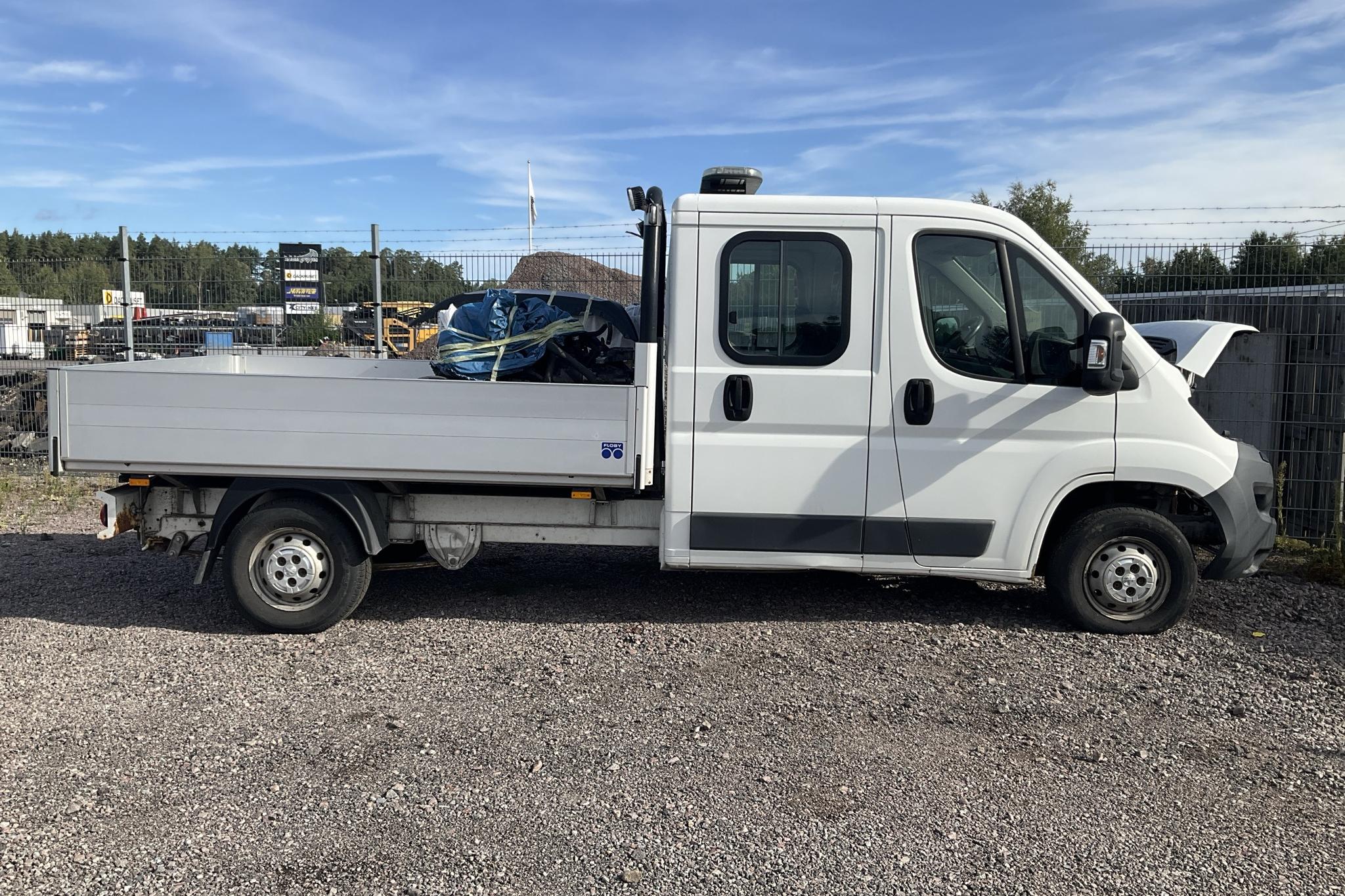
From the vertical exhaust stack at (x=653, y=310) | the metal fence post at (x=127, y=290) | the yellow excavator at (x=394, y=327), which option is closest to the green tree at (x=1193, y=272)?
the vertical exhaust stack at (x=653, y=310)

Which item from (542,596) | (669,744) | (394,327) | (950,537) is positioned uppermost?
(394,327)

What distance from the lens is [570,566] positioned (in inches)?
305

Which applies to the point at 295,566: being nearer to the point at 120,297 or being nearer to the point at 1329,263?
the point at 120,297

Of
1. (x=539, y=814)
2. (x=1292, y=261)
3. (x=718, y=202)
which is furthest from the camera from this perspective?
(x=1292, y=261)

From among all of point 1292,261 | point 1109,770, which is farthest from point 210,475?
point 1292,261

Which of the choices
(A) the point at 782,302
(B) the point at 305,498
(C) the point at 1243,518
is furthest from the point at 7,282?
(C) the point at 1243,518

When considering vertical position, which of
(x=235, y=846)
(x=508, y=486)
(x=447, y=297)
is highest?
(x=447, y=297)

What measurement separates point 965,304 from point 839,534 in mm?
1449

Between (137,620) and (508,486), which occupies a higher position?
(508,486)

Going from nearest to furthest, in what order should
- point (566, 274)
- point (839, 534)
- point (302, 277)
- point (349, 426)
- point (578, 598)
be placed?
1. point (349, 426)
2. point (839, 534)
3. point (578, 598)
4. point (566, 274)
5. point (302, 277)

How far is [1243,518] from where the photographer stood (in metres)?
5.86

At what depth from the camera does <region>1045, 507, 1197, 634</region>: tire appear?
5.83 m

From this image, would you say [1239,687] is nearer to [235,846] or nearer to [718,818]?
[718,818]

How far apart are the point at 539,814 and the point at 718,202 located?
3385mm
